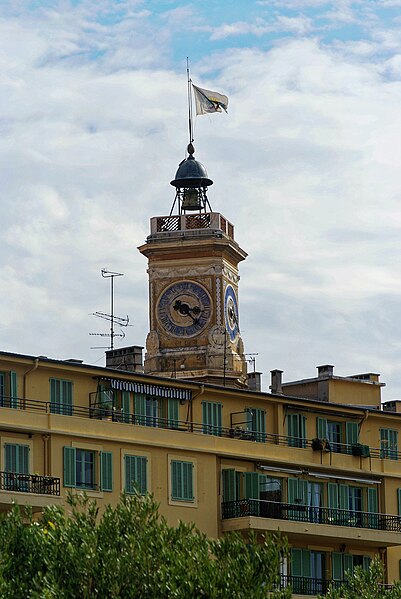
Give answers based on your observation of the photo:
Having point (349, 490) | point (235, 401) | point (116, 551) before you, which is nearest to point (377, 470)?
point (349, 490)

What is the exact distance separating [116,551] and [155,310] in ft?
180

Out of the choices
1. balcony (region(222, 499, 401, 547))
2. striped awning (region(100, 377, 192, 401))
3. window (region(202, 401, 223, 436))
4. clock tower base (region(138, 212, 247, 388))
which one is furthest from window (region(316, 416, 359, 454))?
clock tower base (region(138, 212, 247, 388))

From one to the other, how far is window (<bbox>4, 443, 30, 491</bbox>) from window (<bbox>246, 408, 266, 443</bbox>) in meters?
12.6

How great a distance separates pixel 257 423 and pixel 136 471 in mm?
8486

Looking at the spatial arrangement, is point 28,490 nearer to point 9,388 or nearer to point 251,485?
point 9,388

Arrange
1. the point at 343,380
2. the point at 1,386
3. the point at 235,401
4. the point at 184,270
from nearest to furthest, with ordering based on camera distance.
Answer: the point at 1,386 → the point at 235,401 → the point at 343,380 → the point at 184,270

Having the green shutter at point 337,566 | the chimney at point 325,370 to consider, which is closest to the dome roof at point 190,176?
the chimney at point 325,370

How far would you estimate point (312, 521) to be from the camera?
8650 cm

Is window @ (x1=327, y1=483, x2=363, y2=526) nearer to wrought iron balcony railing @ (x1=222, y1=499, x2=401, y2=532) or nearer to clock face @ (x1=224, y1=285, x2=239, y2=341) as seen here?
wrought iron balcony railing @ (x1=222, y1=499, x2=401, y2=532)

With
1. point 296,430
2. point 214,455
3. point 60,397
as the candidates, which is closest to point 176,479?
point 214,455

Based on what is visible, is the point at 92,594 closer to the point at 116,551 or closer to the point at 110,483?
the point at 116,551

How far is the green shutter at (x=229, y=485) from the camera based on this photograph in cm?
8394

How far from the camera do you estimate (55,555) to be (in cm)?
6456

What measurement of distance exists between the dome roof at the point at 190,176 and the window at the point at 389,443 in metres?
32.1
